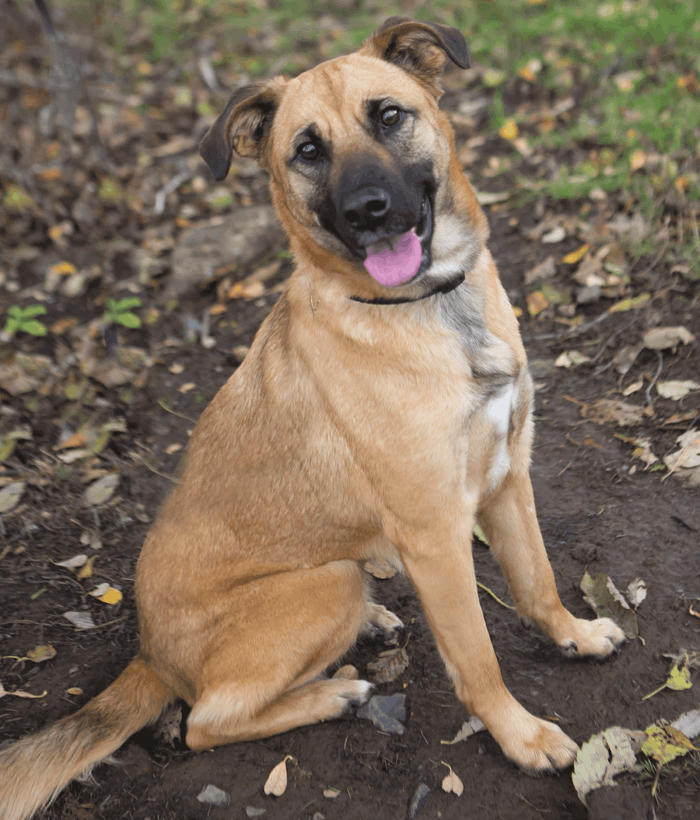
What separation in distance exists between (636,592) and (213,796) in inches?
79.8

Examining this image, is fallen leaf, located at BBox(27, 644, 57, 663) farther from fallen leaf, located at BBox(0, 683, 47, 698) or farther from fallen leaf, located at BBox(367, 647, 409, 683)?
fallen leaf, located at BBox(367, 647, 409, 683)

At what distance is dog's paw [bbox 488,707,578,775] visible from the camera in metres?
2.52

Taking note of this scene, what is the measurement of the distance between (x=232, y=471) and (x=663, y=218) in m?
3.61

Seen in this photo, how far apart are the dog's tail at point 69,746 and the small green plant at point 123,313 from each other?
119 inches

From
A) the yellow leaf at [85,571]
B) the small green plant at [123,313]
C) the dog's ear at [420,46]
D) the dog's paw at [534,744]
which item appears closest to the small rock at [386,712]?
the dog's paw at [534,744]

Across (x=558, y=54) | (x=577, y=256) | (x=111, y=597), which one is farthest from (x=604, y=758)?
(x=558, y=54)

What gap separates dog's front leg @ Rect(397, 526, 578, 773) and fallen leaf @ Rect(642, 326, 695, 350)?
2.24 m

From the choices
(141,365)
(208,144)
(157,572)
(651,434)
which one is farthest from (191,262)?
(651,434)

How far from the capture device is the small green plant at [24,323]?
194 inches

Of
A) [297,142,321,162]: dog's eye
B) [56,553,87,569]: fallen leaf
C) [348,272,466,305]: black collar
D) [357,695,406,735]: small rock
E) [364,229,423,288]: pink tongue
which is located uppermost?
[297,142,321,162]: dog's eye

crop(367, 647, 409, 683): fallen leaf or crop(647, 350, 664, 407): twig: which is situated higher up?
crop(647, 350, 664, 407): twig

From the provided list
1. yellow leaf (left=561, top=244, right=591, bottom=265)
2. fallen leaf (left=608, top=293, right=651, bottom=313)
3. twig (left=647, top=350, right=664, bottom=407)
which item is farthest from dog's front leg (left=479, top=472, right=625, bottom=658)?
yellow leaf (left=561, top=244, right=591, bottom=265)

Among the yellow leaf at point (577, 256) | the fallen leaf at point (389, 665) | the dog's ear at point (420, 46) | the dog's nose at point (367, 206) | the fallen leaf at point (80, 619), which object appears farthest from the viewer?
the yellow leaf at point (577, 256)

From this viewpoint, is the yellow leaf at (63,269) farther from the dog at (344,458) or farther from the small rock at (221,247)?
the dog at (344,458)
